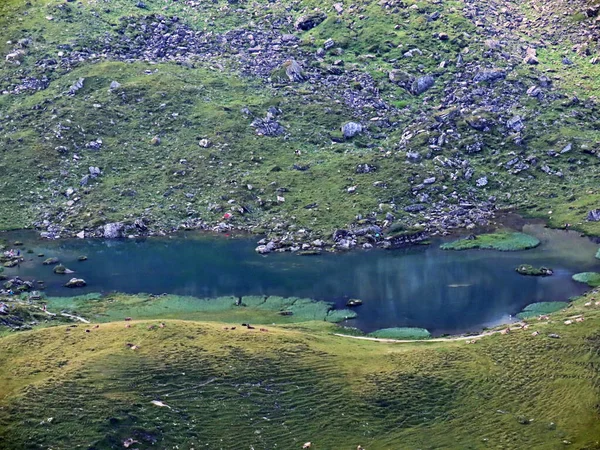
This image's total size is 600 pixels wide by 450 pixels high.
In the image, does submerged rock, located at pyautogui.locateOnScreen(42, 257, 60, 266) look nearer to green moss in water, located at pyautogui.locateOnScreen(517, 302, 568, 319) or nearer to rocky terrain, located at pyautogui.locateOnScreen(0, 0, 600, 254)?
rocky terrain, located at pyautogui.locateOnScreen(0, 0, 600, 254)

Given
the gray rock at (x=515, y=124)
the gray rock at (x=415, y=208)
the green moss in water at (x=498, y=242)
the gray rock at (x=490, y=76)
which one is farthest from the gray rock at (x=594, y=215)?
the gray rock at (x=490, y=76)

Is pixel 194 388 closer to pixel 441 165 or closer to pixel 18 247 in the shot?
pixel 18 247

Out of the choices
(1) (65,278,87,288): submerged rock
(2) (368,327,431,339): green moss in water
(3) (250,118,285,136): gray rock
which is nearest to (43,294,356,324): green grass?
(1) (65,278,87,288): submerged rock

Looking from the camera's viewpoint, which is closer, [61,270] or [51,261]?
[61,270]

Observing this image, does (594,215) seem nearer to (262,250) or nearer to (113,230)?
(262,250)

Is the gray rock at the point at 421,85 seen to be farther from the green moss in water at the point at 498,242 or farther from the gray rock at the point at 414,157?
the green moss in water at the point at 498,242

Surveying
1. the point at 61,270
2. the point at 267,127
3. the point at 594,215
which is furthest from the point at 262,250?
the point at 594,215

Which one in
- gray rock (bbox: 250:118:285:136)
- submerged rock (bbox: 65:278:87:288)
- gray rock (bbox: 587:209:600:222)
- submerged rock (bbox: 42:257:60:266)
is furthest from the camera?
gray rock (bbox: 250:118:285:136)
